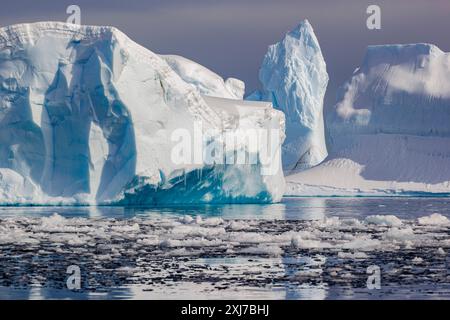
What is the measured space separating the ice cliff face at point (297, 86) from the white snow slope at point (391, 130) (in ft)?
4.83

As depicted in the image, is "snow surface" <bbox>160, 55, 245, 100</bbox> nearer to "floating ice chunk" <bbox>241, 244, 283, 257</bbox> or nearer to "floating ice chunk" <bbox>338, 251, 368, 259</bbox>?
"floating ice chunk" <bbox>241, 244, 283, 257</bbox>

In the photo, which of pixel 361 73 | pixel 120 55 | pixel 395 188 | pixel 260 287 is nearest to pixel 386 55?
pixel 361 73

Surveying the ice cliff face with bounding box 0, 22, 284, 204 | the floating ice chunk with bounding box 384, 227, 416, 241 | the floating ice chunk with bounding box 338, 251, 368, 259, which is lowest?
the floating ice chunk with bounding box 384, 227, 416, 241

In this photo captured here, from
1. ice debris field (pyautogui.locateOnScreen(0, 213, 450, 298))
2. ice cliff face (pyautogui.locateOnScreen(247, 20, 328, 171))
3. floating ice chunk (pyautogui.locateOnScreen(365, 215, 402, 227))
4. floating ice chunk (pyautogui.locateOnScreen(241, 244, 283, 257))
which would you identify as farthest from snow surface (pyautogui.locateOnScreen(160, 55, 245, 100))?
floating ice chunk (pyautogui.locateOnScreen(241, 244, 283, 257))

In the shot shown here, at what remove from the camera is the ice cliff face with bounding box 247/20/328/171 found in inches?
2021

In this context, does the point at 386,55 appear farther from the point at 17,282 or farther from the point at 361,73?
the point at 17,282

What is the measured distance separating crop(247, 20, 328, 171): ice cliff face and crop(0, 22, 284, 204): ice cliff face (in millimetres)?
22811

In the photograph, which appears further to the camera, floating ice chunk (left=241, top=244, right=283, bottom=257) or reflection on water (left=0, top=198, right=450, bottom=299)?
floating ice chunk (left=241, top=244, right=283, bottom=257)

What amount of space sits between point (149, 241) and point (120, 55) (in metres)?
11.0

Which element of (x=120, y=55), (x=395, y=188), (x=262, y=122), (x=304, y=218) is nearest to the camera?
(x=304, y=218)

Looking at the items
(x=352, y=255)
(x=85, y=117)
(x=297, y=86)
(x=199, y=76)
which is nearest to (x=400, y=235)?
(x=352, y=255)

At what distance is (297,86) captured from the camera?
51.2 metres

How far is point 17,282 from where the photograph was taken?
12.9 meters

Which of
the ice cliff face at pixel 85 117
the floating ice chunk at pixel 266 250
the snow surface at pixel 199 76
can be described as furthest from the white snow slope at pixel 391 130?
the floating ice chunk at pixel 266 250
